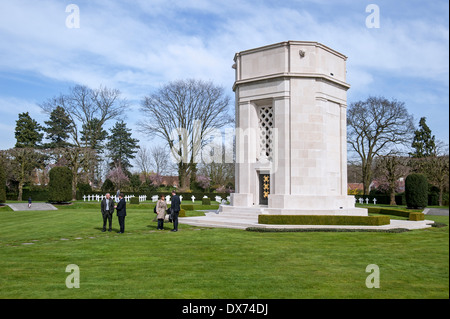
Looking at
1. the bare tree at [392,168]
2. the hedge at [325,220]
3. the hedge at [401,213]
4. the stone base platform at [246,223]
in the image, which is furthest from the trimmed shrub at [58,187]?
the bare tree at [392,168]

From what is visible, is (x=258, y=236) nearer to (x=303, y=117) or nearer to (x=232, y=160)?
(x=303, y=117)

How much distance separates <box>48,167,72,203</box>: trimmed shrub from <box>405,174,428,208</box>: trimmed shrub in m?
33.2

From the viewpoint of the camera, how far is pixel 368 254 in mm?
10672

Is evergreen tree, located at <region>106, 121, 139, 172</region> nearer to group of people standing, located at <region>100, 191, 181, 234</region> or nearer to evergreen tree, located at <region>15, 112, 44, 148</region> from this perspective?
evergreen tree, located at <region>15, 112, 44, 148</region>

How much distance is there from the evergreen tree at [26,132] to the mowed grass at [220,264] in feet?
147

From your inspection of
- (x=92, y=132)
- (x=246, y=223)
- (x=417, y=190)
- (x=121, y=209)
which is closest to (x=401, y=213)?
(x=246, y=223)

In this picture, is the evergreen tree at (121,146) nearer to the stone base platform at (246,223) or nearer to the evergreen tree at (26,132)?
the evergreen tree at (26,132)

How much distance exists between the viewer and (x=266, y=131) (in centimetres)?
2308

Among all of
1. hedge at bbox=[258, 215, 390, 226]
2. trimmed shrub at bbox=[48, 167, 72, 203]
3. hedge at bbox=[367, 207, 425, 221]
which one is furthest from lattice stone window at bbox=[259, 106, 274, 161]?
trimmed shrub at bbox=[48, 167, 72, 203]

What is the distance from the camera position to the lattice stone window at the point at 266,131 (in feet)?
74.5

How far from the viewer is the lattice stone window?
22719 mm

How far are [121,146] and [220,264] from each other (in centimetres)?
5960
